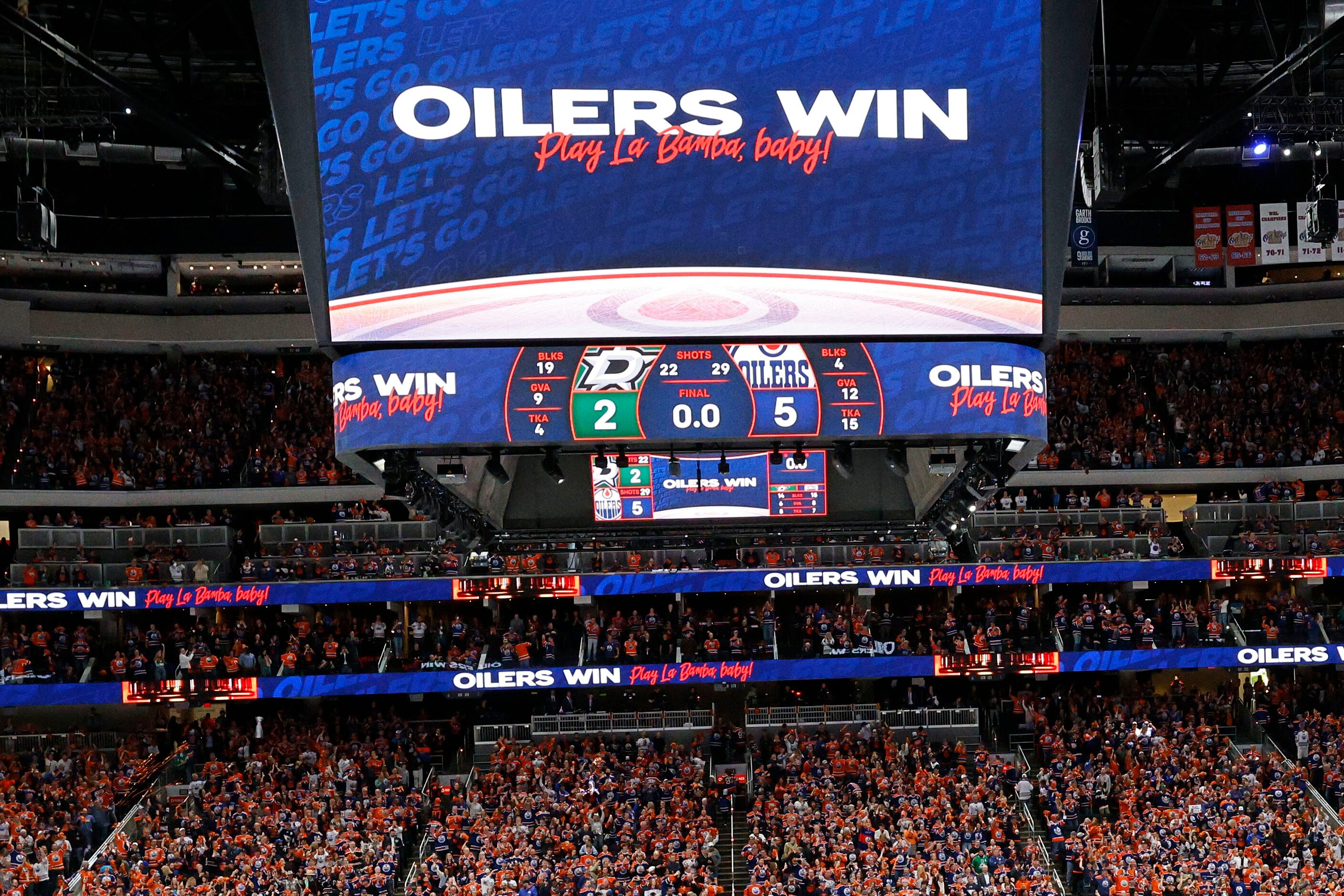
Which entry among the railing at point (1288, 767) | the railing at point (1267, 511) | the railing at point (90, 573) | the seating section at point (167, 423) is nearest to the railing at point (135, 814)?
the railing at point (90, 573)

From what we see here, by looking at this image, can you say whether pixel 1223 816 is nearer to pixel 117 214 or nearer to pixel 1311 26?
pixel 1311 26

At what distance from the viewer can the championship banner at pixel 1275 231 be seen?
3183cm

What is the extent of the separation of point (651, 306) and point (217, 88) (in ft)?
68.0

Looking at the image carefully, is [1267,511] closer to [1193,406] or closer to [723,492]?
[1193,406]

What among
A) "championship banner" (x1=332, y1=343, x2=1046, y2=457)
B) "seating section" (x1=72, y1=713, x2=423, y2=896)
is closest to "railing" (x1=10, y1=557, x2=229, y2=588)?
"seating section" (x1=72, y1=713, x2=423, y2=896)

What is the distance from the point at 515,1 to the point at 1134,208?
31882 mm

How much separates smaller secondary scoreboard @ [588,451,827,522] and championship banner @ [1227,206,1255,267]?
21.6 meters

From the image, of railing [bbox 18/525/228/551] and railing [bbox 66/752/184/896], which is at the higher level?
railing [bbox 18/525/228/551]

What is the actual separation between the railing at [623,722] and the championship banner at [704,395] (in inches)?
883

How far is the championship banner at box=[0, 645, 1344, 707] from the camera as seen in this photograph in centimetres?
2938

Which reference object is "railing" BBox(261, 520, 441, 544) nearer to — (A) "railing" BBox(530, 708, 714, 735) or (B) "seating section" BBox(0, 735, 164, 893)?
(A) "railing" BBox(530, 708, 714, 735)

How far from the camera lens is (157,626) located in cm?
3422

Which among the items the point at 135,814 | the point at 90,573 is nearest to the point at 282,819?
the point at 135,814

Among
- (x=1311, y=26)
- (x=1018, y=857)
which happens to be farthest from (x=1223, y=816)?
(x=1311, y=26)
